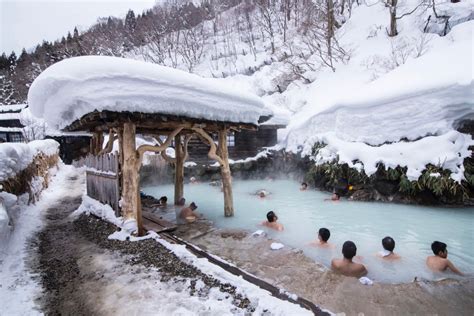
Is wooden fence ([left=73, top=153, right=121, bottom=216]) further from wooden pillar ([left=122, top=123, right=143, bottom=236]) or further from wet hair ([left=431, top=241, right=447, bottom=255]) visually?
wet hair ([left=431, top=241, right=447, bottom=255])

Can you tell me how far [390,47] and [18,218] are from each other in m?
19.9

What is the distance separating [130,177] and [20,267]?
6.38ft

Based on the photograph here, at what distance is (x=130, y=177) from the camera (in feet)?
15.9

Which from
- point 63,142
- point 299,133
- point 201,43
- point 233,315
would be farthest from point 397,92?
point 201,43

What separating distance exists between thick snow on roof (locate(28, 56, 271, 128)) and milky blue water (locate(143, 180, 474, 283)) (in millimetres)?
3034

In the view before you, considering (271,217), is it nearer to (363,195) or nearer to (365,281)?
(365,281)

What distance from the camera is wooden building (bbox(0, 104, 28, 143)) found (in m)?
22.7

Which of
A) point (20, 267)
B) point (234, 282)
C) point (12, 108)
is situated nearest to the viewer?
point (234, 282)

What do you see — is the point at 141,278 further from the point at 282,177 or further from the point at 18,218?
the point at 282,177

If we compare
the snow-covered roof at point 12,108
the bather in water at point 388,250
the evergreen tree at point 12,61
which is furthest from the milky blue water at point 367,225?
the evergreen tree at point 12,61

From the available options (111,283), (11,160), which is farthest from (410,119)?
(11,160)

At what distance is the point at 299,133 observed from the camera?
1409cm

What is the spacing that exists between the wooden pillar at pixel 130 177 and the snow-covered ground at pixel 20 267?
158 cm

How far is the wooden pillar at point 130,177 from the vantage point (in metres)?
4.80
